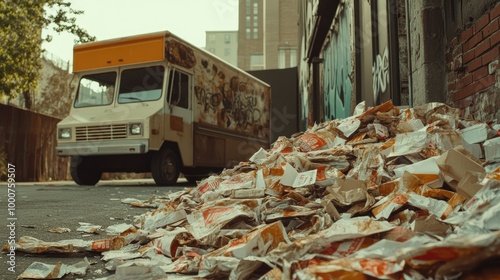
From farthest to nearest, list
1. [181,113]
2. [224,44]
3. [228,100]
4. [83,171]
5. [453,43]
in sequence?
[224,44], [228,100], [83,171], [181,113], [453,43]

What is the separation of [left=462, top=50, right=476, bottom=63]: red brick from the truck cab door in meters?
5.03

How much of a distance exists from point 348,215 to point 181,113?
594 cm

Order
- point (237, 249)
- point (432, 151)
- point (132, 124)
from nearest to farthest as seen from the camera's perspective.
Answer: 1. point (237, 249)
2. point (432, 151)
3. point (132, 124)

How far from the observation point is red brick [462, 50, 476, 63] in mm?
3054

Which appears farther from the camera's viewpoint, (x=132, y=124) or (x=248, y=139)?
(x=248, y=139)

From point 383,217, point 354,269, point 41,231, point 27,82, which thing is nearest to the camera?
point 354,269

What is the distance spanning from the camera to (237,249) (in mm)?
1671

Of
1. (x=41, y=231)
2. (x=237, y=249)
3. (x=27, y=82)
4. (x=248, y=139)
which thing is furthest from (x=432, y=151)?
(x=27, y=82)

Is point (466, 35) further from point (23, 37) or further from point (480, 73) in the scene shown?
point (23, 37)

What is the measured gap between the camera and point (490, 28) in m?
2.76

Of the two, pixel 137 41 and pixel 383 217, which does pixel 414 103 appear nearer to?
pixel 383 217

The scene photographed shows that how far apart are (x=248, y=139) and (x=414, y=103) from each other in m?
6.50

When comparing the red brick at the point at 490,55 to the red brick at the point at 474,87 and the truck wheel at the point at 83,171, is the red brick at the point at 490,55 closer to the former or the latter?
the red brick at the point at 474,87

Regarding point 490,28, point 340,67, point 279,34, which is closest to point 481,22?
point 490,28
